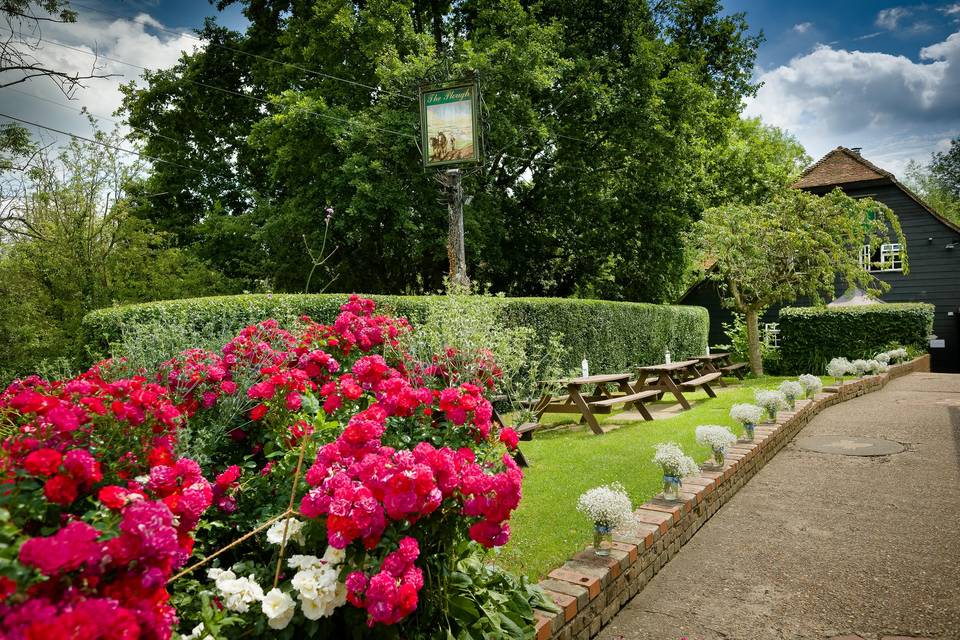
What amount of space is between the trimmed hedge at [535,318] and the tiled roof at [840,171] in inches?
310

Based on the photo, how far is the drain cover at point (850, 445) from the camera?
22.0 ft

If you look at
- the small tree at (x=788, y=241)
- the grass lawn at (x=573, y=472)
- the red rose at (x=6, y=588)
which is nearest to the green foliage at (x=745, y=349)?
the small tree at (x=788, y=241)

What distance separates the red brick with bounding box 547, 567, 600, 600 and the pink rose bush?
0.74 m

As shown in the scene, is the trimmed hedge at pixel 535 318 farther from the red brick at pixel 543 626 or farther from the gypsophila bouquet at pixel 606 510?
the red brick at pixel 543 626

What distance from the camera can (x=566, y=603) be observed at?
2604 millimetres

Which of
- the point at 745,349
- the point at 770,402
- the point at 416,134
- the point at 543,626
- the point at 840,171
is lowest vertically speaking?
the point at 745,349

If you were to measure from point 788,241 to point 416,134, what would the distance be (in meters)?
9.95

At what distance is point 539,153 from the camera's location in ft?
55.6

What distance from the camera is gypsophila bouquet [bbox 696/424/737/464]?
4961 millimetres

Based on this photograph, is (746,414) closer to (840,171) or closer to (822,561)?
(822,561)

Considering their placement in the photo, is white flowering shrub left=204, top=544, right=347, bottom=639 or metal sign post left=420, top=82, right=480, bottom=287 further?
metal sign post left=420, top=82, right=480, bottom=287

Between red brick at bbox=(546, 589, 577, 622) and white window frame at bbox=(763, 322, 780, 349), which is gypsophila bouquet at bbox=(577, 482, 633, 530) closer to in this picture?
red brick at bbox=(546, 589, 577, 622)

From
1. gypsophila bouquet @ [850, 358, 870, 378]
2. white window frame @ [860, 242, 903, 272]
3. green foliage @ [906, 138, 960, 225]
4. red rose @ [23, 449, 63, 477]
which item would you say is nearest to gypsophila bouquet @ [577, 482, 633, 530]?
red rose @ [23, 449, 63, 477]

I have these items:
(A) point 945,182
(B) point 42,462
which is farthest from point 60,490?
(A) point 945,182
